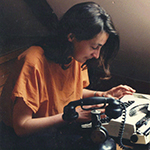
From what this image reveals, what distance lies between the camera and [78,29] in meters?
0.82

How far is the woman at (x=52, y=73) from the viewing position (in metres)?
0.80

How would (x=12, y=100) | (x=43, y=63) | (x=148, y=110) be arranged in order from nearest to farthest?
(x=12, y=100) → (x=43, y=63) → (x=148, y=110)

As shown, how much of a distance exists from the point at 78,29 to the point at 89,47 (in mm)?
Answer: 104

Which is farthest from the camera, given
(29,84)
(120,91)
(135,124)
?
(120,91)

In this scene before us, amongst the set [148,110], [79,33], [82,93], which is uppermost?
[79,33]

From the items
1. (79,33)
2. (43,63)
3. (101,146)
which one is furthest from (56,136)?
(79,33)

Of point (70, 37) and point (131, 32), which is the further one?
point (131, 32)

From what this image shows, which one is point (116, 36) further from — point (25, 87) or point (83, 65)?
point (25, 87)

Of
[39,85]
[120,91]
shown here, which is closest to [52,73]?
[39,85]

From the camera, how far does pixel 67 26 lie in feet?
2.74

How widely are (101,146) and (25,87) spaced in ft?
1.12

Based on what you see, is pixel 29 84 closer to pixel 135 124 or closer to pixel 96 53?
pixel 96 53

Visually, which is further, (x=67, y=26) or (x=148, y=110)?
(x=148, y=110)

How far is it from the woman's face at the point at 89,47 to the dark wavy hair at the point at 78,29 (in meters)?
0.02
